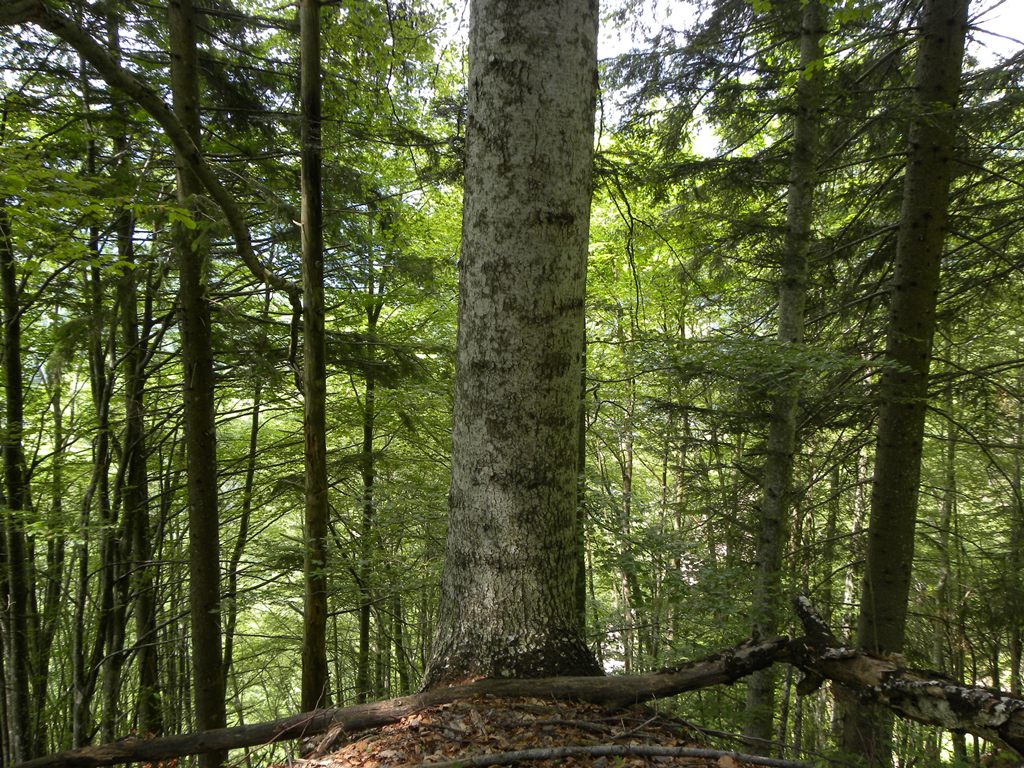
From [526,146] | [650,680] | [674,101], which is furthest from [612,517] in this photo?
[674,101]

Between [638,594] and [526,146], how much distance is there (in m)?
3.94

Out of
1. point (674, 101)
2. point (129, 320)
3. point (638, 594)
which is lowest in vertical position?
point (638, 594)

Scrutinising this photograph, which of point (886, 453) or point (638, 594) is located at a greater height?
point (886, 453)

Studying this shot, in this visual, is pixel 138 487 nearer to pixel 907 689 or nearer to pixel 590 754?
pixel 590 754

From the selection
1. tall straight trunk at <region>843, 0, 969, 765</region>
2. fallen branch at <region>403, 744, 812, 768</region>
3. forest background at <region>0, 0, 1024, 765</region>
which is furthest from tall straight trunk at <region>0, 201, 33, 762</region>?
tall straight trunk at <region>843, 0, 969, 765</region>

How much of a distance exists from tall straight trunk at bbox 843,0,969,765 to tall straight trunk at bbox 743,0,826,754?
0.77m

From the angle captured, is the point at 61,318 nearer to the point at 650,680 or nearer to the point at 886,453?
the point at 650,680

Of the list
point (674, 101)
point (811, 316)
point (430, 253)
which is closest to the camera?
point (674, 101)

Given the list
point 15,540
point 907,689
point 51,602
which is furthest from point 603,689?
point 51,602

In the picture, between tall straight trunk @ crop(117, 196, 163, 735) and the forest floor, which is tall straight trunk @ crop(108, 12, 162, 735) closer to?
tall straight trunk @ crop(117, 196, 163, 735)

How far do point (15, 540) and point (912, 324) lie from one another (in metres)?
9.98

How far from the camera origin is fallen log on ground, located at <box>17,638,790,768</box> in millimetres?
2393

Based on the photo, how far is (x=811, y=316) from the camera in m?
6.95

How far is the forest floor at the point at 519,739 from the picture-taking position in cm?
197
